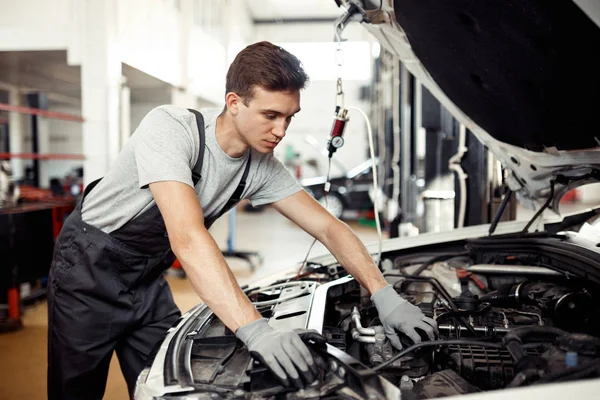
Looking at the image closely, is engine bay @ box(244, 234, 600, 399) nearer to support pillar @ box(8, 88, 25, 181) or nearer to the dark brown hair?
the dark brown hair

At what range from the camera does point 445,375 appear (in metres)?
1.06

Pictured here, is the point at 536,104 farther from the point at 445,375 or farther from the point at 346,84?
the point at 346,84

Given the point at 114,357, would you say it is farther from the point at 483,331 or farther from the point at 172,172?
the point at 483,331

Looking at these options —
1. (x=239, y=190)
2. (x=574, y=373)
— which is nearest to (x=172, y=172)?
(x=239, y=190)

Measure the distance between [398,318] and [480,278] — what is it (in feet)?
2.01

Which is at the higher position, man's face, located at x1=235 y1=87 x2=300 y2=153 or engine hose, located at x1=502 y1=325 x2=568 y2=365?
man's face, located at x1=235 y1=87 x2=300 y2=153

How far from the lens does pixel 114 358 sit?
2.92m

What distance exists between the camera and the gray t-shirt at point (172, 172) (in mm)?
1329

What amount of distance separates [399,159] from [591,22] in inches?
196

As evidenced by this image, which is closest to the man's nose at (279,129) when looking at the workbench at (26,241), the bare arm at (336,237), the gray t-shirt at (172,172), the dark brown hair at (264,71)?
the dark brown hair at (264,71)

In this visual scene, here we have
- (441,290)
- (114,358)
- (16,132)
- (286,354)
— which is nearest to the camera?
(286,354)

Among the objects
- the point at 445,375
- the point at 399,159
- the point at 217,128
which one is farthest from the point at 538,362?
the point at 399,159

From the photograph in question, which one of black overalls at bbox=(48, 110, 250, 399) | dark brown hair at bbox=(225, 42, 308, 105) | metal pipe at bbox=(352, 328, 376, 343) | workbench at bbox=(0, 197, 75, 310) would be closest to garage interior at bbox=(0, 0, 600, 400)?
workbench at bbox=(0, 197, 75, 310)

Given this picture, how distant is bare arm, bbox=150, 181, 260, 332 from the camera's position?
1.17 meters
